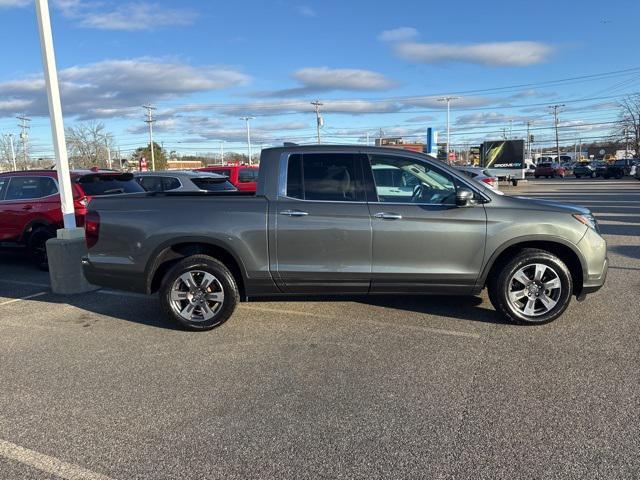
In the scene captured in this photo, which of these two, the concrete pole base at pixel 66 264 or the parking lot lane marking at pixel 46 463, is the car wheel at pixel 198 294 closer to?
the parking lot lane marking at pixel 46 463

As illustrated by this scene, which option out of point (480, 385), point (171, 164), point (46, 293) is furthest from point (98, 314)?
point (171, 164)

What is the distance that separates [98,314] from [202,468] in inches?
142

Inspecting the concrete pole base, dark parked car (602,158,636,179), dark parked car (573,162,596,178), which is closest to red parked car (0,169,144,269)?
the concrete pole base

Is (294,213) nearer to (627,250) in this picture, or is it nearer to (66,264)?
(66,264)

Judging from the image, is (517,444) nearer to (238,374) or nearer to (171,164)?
(238,374)

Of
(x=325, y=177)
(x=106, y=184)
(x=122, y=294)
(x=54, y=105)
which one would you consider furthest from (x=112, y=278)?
(x=106, y=184)

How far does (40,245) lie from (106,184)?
1.57 metres

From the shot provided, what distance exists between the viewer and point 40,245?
870 centimetres

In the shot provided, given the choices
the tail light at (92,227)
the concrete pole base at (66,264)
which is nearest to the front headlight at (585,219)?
the tail light at (92,227)

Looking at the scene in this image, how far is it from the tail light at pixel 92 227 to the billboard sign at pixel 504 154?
38840 mm

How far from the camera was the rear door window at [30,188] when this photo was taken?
338 inches

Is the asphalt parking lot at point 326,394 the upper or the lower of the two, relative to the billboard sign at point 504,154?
lower

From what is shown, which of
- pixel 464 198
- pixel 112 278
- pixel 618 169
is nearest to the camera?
pixel 464 198

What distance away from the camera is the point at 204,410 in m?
3.56
